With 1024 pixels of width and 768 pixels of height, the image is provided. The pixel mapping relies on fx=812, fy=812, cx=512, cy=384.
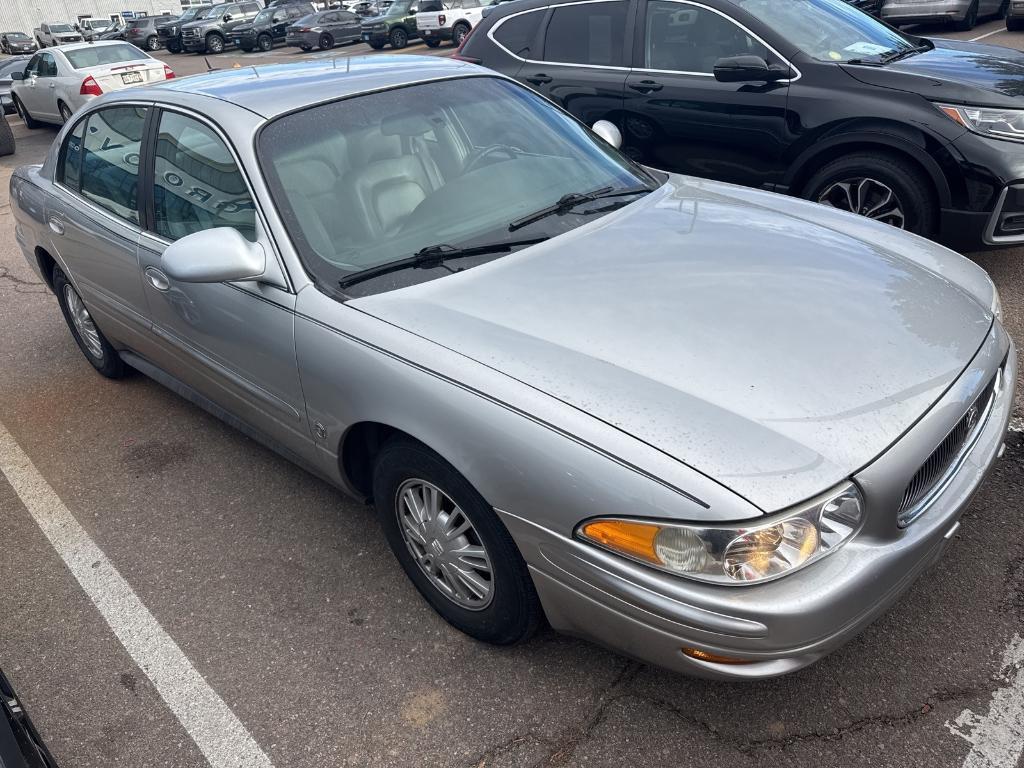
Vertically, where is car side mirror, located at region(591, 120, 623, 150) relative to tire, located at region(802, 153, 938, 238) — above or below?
above

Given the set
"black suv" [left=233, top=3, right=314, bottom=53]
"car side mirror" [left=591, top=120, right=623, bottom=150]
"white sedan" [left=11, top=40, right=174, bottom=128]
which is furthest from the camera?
"black suv" [left=233, top=3, right=314, bottom=53]

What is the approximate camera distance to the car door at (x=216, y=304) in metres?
2.72

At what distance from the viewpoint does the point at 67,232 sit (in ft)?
13.0

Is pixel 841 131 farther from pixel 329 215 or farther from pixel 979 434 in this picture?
pixel 329 215

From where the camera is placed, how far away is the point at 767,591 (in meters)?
1.81

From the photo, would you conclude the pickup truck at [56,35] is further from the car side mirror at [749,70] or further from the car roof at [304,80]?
the car roof at [304,80]

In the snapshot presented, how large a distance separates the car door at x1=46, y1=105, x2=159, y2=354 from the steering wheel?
1.44 metres

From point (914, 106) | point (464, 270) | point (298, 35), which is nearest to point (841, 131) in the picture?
point (914, 106)

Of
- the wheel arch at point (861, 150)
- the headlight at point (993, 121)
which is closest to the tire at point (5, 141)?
the wheel arch at point (861, 150)

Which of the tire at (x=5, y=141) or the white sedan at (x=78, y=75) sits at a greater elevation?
the white sedan at (x=78, y=75)

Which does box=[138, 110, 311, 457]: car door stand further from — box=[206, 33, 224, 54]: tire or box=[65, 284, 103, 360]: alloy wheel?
box=[206, 33, 224, 54]: tire

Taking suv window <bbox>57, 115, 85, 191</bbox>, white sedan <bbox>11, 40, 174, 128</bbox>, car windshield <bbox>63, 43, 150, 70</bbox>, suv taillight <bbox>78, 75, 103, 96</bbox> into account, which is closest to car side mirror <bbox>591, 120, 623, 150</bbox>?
suv window <bbox>57, 115, 85, 191</bbox>

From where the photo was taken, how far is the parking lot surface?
7.10 ft

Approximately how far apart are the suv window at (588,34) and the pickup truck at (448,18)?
2001cm
